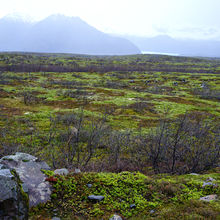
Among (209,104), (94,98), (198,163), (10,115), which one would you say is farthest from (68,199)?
(209,104)

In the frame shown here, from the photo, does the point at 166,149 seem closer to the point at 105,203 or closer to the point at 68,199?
the point at 105,203

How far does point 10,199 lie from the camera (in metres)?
3.50

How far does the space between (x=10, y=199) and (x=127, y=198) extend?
3.41 metres

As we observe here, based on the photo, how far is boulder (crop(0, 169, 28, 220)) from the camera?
3426 mm

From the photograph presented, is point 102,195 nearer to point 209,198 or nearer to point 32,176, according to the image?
point 32,176

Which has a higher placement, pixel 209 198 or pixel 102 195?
pixel 209 198

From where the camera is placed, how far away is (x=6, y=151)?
9617 mm

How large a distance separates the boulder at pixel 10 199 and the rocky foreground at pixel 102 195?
18 mm

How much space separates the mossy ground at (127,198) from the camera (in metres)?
4.85

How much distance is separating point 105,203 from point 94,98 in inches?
976

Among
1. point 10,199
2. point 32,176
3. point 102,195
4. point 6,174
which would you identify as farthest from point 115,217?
point 6,174

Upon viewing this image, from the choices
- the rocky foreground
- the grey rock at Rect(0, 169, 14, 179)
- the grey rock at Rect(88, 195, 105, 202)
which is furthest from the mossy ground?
the grey rock at Rect(0, 169, 14, 179)

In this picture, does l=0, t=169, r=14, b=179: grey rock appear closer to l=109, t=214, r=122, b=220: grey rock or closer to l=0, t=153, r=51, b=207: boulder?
l=0, t=153, r=51, b=207: boulder

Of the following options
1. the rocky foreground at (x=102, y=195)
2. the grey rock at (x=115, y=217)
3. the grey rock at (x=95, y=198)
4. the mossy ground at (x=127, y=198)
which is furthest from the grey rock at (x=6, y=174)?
the grey rock at (x=115, y=217)
